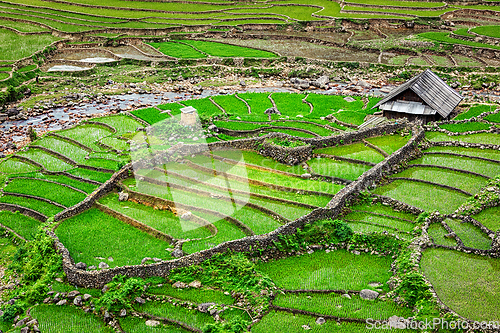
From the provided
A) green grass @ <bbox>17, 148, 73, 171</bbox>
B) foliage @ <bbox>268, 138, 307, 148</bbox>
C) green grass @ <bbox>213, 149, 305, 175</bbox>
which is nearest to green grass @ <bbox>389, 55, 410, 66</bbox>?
foliage @ <bbox>268, 138, 307, 148</bbox>

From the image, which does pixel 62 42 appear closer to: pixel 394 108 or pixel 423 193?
pixel 394 108

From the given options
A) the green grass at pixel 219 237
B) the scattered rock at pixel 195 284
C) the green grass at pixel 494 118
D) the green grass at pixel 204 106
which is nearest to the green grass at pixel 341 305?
the scattered rock at pixel 195 284

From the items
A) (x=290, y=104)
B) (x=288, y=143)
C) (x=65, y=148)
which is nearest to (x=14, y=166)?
(x=65, y=148)

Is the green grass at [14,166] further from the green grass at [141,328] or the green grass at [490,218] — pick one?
the green grass at [490,218]

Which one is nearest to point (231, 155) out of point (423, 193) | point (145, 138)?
point (145, 138)

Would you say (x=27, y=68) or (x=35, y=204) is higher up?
(x=27, y=68)

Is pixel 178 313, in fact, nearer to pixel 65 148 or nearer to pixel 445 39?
pixel 65 148

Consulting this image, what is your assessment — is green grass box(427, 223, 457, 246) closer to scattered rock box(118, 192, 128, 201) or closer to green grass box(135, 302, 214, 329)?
green grass box(135, 302, 214, 329)
